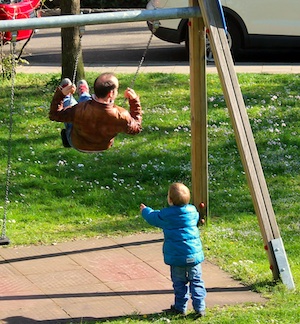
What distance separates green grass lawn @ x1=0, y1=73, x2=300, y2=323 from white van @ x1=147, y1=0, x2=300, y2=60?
69.1 inches

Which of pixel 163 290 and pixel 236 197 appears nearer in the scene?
pixel 163 290

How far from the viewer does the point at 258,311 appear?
276 inches

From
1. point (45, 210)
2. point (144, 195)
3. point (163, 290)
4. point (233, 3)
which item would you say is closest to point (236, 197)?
point (144, 195)

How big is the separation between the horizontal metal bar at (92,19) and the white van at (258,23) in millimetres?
8059

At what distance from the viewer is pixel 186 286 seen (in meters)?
6.96

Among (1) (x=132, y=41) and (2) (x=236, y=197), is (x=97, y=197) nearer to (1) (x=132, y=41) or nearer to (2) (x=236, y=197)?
(2) (x=236, y=197)

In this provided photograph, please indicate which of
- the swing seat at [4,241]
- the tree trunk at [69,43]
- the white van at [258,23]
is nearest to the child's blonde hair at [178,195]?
the swing seat at [4,241]

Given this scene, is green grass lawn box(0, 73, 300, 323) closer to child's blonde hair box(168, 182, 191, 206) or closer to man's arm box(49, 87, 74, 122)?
child's blonde hair box(168, 182, 191, 206)

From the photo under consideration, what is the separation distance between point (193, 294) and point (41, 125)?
596cm

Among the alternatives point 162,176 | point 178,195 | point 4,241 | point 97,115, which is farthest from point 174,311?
point 162,176

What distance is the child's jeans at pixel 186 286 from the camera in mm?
6879

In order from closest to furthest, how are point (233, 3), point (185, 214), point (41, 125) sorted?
point (185, 214), point (41, 125), point (233, 3)

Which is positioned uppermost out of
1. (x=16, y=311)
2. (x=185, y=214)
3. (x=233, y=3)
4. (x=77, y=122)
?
(x=233, y=3)

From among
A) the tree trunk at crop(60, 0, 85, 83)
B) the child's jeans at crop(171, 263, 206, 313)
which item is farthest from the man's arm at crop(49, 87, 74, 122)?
the tree trunk at crop(60, 0, 85, 83)
